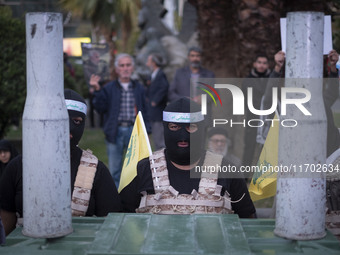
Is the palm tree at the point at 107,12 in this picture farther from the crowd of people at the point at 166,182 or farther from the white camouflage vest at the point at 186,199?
the white camouflage vest at the point at 186,199

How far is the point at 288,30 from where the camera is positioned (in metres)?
2.20

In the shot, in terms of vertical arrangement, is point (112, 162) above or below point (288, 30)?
below

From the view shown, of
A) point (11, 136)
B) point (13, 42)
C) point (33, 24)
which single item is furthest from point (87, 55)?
point (33, 24)

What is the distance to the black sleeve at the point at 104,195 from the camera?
389cm

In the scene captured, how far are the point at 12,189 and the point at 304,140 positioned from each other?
7.72 feet

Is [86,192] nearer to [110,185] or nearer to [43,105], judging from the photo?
[110,185]

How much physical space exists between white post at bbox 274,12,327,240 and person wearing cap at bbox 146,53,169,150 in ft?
25.2

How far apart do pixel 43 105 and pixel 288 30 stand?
98 centimetres

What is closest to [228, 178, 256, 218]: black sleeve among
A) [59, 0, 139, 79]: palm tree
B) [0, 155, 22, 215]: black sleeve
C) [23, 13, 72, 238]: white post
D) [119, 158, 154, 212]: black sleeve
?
[119, 158, 154, 212]: black sleeve

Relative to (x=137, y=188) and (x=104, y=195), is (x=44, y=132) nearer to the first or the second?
(x=104, y=195)

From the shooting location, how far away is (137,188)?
4078mm

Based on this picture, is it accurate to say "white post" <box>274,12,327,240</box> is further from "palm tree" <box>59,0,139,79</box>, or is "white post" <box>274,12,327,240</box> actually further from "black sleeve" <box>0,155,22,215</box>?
"palm tree" <box>59,0,139,79</box>

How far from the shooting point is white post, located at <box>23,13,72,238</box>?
7.41 feet

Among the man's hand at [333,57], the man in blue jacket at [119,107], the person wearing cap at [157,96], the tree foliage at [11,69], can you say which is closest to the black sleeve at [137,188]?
the man's hand at [333,57]
